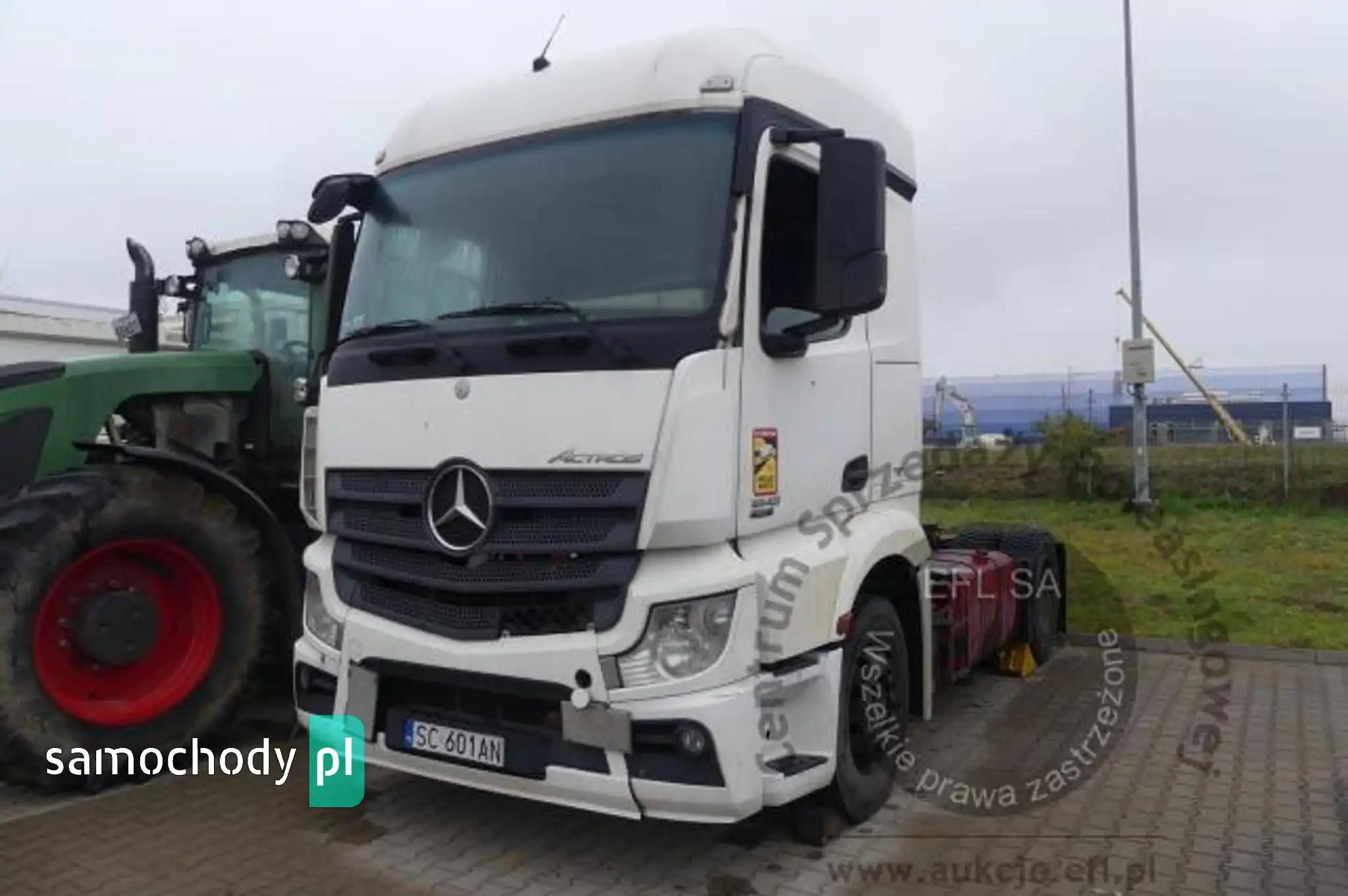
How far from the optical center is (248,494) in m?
5.71

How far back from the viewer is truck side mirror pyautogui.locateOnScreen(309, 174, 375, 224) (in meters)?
4.87

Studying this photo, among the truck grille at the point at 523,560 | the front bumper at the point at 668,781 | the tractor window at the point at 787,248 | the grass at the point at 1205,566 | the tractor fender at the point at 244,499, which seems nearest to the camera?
the front bumper at the point at 668,781

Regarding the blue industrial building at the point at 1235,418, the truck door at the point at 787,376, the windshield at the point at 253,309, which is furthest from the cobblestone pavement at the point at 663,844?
the blue industrial building at the point at 1235,418

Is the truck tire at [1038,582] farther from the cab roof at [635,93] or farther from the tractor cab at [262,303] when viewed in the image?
the tractor cab at [262,303]

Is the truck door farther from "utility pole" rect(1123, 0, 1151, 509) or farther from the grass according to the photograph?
"utility pole" rect(1123, 0, 1151, 509)

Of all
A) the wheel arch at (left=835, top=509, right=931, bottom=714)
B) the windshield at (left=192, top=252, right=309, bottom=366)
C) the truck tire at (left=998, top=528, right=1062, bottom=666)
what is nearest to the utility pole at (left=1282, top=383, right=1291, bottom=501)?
the truck tire at (left=998, top=528, right=1062, bottom=666)

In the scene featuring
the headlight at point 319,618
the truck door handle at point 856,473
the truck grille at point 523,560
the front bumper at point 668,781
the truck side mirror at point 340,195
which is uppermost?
the truck side mirror at point 340,195

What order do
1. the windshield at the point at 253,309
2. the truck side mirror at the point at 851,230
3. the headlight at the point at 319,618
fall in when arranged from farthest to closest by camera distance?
the windshield at the point at 253,309, the headlight at the point at 319,618, the truck side mirror at the point at 851,230

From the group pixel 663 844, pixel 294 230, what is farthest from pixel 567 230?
pixel 294 230

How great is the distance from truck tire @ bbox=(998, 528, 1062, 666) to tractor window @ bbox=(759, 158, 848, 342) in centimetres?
390

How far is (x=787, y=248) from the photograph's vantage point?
4090 mm

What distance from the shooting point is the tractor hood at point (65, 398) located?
17.3ft

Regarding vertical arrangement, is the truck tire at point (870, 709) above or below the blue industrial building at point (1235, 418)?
below

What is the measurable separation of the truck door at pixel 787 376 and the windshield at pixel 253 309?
358 cm
